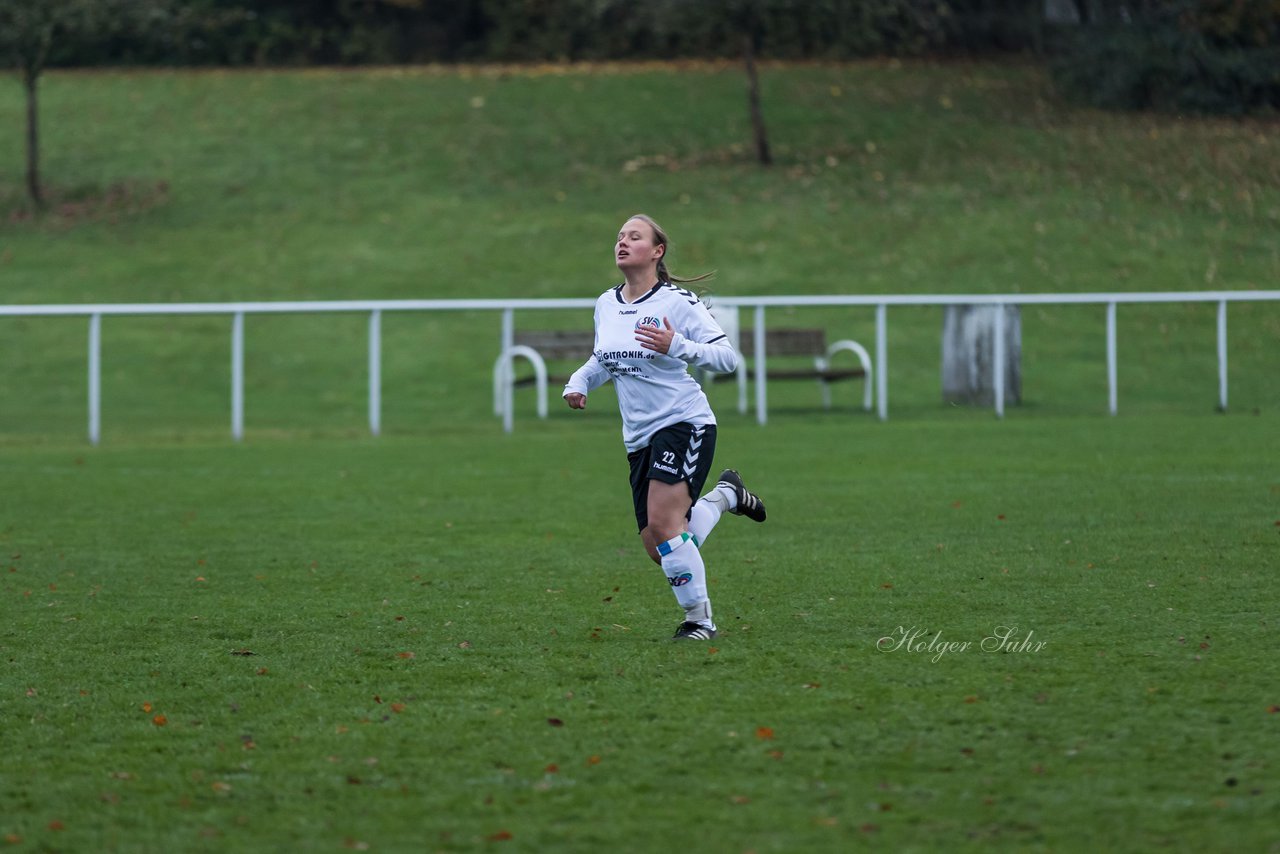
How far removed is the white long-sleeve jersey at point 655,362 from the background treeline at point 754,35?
87.9ft

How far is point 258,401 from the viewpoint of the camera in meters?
23.8

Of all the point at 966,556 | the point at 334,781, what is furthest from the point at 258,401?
the point at 334,781

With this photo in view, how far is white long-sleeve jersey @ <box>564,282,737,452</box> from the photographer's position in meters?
6.87

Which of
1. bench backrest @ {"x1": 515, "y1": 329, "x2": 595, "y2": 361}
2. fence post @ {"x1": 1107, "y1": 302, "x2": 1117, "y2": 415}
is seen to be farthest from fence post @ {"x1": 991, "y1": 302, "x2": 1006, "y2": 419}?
bench backrest @ {"x1": 515, "y1": 329, "x2": 595, "y2": 361}

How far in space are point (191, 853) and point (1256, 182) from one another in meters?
31.3

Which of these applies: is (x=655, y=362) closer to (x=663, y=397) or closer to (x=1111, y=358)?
(x=663, y=397)

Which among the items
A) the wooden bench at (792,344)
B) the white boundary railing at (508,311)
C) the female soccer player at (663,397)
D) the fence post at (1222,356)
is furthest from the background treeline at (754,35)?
the female soccer player at (663,397)

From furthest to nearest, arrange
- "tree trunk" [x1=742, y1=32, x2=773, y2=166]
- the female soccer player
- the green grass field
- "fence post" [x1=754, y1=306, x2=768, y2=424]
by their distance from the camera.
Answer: "tree trunk" [x1=742, y1=32, x2=773, y2=166], "fence post" [x1=754, y1=306, x2=768, y2=424], the female soccer player, the green grass field

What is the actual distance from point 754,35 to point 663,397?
35.0 m

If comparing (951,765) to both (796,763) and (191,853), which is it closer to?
(796,763)

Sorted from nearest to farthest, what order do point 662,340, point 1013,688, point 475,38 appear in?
1. point 1013,688
2. point 662,340
3. point 475,38

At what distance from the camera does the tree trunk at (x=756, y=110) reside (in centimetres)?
3384

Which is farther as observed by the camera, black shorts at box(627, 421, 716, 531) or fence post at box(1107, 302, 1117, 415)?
fence post at box(1107, 302, 1117, 415)

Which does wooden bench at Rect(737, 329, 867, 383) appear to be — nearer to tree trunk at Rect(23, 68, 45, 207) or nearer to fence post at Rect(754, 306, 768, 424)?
fence post at Rect(754, 306, 768, 424)
